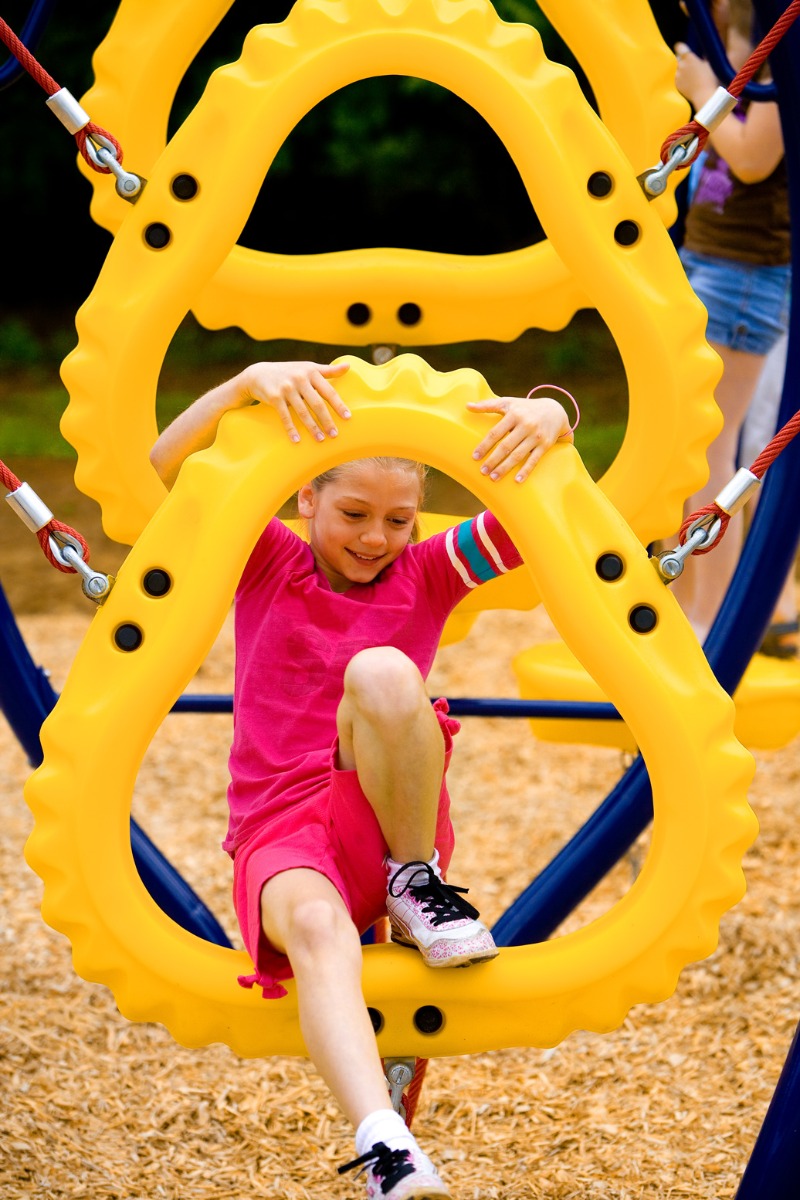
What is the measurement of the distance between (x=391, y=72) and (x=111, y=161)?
345mm

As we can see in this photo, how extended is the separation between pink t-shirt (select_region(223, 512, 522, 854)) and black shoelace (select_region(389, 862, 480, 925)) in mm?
145

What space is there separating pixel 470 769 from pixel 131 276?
234cm

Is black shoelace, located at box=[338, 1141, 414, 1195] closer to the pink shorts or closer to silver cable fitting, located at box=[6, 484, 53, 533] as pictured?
the pink shorts

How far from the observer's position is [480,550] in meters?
1.67

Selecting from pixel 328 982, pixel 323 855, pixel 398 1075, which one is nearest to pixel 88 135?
pixel 323 855

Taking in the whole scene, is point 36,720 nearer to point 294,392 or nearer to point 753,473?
point 294,392

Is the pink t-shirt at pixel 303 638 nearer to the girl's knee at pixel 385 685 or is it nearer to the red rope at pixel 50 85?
the girl's knee at pixel 385 685

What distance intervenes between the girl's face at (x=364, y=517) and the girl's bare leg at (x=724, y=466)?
1.18 meters

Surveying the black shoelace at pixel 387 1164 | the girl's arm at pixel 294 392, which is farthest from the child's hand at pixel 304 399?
the black shoelace at pixel 387 1164

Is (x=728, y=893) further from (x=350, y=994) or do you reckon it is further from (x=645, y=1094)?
(x=645, y=1094)

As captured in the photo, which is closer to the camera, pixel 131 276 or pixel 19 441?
pixel 131 276

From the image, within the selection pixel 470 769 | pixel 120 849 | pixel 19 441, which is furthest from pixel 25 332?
pixel 120 849

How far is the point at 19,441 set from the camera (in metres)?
6.52

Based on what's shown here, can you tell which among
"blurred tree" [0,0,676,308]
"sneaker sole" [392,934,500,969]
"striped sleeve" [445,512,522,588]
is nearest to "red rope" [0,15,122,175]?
"striped sleeve" [445,512,522,588]
